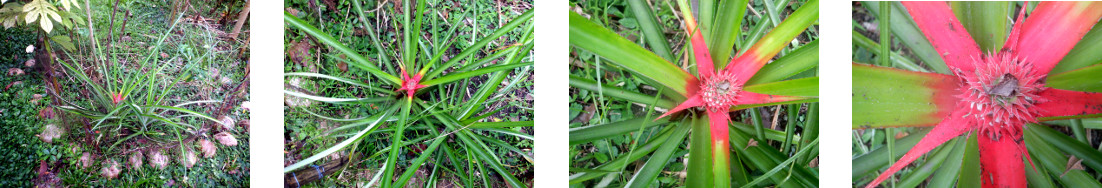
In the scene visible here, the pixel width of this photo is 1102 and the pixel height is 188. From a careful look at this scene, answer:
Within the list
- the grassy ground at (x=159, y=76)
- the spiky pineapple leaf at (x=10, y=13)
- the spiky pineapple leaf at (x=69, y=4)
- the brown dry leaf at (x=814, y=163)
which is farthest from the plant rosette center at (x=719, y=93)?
the spiky pineapple leaf at (x=10, y=13)

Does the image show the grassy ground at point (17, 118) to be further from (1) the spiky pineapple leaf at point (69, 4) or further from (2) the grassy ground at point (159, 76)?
(1) the spiky pineapple leaf at point (69, 4)

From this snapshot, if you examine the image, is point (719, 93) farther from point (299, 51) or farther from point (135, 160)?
point (135, 160)

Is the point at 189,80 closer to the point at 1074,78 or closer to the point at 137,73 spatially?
the point at 137,73

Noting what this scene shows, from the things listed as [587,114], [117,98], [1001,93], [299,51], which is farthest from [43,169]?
[1001,93]

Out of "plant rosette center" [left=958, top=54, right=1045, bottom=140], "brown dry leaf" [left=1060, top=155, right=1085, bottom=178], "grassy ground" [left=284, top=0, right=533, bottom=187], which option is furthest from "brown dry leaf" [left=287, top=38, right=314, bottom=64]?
"brown dry leaf" [left=1060, top=155, right=1085, bottom=178]

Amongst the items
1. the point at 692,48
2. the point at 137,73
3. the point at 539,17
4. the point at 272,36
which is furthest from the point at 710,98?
the point at 137,73
